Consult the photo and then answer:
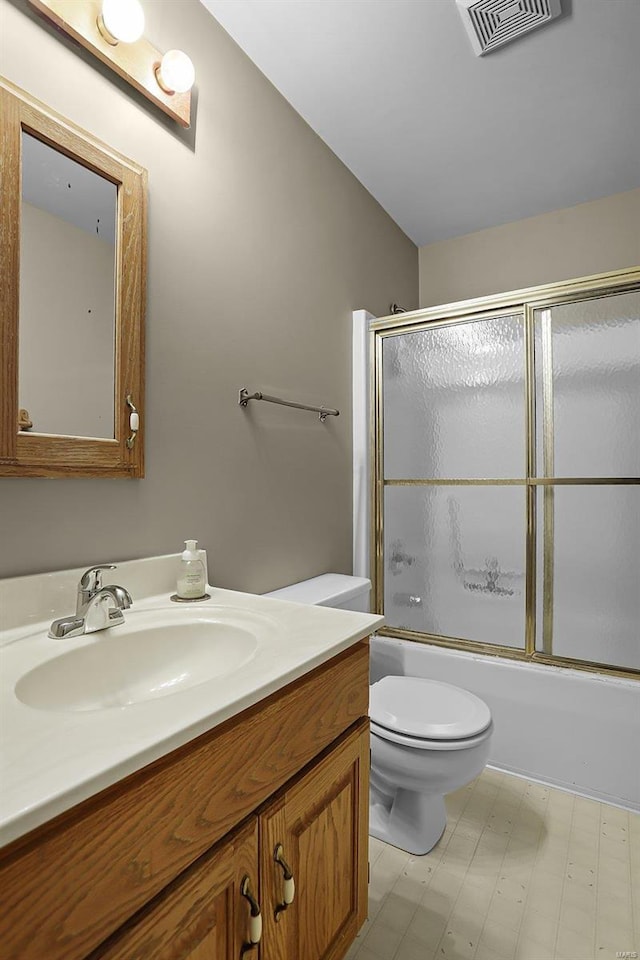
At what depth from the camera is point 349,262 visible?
2297mm

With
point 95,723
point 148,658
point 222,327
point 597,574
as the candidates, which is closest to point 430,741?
point 148,658

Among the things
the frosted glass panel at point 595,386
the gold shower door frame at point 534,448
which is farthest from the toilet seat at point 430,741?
the frosted glass panel at point 595,386

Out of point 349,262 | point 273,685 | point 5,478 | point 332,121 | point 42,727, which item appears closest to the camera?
point 42,727

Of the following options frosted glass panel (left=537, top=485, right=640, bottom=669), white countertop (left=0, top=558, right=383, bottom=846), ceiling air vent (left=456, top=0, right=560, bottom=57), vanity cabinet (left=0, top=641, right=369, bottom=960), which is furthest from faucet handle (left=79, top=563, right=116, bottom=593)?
ceiling air vent (left=456, top=0, right=560, bottom=57)

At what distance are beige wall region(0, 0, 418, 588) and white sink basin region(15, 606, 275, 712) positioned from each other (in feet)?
0.83

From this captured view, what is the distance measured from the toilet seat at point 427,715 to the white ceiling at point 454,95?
6.95 ft

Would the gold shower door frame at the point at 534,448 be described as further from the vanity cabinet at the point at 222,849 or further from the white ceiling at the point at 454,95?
the vanity cabinet at the point at 222,849

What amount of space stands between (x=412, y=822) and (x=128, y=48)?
2.28 metres

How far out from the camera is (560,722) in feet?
6.34

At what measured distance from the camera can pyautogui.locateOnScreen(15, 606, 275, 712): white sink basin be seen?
2.90 ft

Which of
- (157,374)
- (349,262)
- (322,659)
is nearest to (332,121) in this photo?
(349,262)

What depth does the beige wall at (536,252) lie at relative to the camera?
2479 millimetres

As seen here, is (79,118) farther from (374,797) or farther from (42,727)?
(374,797)

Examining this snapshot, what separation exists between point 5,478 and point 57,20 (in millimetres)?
982
